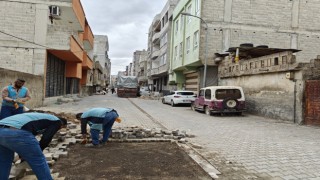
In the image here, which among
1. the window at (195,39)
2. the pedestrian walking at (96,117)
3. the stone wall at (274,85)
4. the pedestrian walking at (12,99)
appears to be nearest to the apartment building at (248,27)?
the window at (195,39)

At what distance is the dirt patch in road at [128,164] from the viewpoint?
4629mm

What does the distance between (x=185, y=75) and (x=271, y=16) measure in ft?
37.5

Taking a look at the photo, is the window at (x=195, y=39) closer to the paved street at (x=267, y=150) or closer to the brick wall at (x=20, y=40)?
the brick wall at (x=20, y=40)

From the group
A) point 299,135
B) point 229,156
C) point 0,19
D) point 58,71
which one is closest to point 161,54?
point 58,71

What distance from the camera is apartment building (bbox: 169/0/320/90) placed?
22469mm

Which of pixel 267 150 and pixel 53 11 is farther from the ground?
pixel 53 11

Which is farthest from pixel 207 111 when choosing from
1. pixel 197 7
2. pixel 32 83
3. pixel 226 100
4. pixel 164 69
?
pixel 164 69

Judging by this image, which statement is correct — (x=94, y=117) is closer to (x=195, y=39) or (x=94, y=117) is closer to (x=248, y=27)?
Answer: (x=195, y=39)

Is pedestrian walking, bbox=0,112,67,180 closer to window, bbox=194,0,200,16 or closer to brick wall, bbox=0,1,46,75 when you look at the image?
brick wall, bbox=0,1,46,75

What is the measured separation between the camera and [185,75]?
3136 cm

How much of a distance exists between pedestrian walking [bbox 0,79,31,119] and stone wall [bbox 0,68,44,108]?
4.91 metres

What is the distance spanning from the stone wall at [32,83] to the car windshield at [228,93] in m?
10.3

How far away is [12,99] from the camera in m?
6.75

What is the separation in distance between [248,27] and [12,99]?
2091 centimetres
